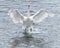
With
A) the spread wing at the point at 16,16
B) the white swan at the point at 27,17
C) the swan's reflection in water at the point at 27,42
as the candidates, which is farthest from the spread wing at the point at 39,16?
the swan's reflection in water at the point at 27,42

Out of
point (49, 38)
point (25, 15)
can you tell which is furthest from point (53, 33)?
point (25, 15)

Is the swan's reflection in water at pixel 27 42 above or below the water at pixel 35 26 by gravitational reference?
below

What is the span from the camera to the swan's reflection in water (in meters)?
4.94

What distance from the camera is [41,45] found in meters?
4.98

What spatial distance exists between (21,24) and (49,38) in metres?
0.42

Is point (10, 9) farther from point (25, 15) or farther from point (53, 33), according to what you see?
point (53, 33)

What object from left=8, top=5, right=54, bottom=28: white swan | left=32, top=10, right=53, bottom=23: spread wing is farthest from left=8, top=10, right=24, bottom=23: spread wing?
left=32, top=10, right=53, bottom=23: spread wing

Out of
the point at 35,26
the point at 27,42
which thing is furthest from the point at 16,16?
the point at 27,42

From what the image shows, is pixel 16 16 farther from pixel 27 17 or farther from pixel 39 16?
pixel 39 16

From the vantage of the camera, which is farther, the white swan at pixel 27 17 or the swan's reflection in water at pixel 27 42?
the white swan at pixel 27 17

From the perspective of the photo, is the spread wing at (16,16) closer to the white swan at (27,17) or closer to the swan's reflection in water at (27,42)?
the white swan at (27,17)

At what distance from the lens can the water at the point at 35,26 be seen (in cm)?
502

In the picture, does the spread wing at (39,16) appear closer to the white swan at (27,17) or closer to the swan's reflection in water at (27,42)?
the white swan at (27,17)

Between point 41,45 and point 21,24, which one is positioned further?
point 21,24
